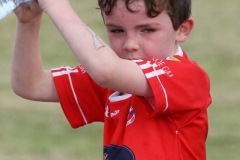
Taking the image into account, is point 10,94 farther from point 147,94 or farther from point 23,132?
point 147,94

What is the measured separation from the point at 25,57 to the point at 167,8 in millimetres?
778

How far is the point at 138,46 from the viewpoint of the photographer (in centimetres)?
418

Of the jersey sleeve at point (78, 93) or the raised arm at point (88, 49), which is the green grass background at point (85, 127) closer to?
the jersey sleeve at point (78, 93)

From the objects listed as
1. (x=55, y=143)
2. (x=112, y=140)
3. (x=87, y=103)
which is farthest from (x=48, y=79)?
(x=55, y=143)

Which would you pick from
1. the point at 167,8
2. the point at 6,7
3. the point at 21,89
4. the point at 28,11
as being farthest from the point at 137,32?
the point at 21,89

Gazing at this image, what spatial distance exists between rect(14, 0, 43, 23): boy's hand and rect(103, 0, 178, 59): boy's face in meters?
0.32

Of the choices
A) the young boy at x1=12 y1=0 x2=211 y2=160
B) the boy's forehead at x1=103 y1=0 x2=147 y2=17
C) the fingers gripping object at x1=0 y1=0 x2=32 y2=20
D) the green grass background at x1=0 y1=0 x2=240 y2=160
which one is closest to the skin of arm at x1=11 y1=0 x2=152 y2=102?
the young boy at x1=12 y1=0 x2=211 y2=160

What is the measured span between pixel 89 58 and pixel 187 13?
2.42 ft

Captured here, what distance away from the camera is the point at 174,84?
4168 millimetres

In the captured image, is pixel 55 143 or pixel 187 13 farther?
pixel 55 143

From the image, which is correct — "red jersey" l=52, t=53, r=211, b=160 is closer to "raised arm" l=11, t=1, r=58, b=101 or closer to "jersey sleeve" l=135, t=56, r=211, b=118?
"jersey sleeve" l=135, t=56, r=211, b=118

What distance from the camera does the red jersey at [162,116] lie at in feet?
13.6

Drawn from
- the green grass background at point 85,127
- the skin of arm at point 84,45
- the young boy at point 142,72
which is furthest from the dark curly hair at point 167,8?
the green grass background at point 85,127

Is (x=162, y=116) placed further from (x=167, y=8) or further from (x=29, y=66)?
(x=29, y=66)
